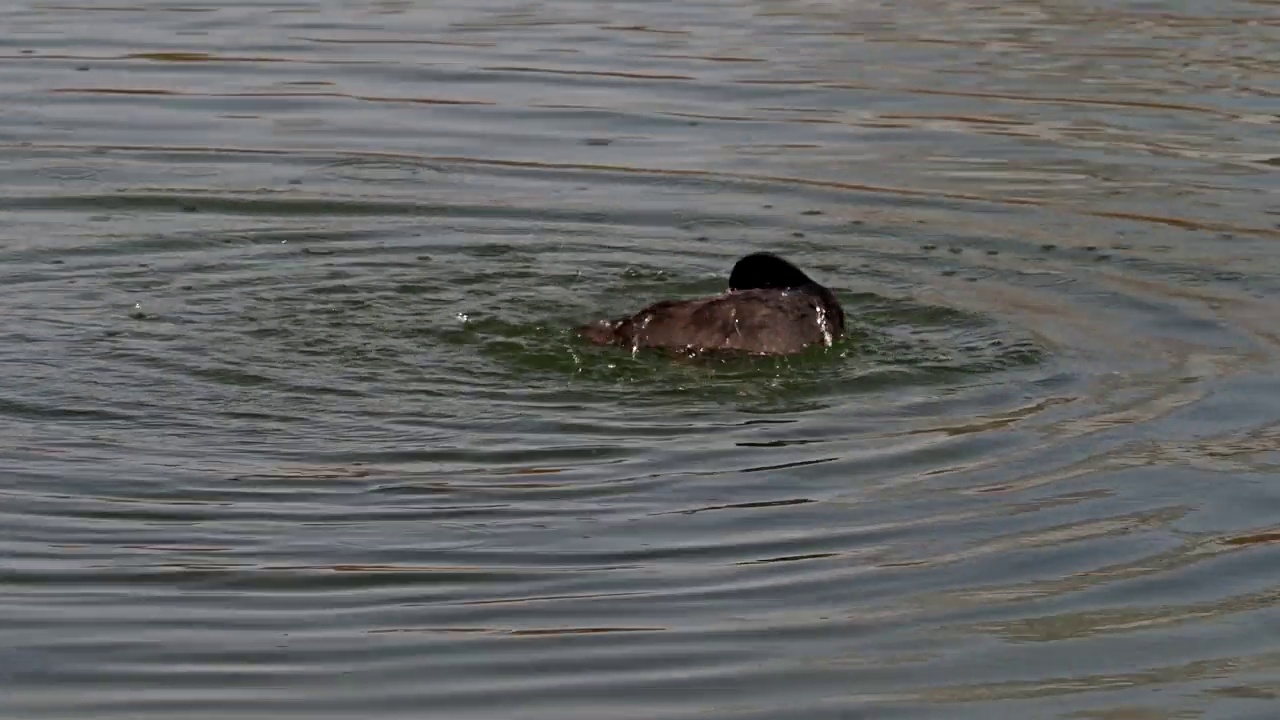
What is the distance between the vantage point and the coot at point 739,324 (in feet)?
30.2

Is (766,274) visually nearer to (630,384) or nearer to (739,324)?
(739,324)

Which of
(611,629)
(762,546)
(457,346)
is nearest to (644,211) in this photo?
(457,346)

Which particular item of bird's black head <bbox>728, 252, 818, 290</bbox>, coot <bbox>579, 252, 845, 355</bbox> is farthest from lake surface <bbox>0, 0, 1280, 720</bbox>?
bird's black head <bbox>728, 252, 818, 290</bbox>

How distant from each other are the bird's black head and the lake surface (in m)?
0.39

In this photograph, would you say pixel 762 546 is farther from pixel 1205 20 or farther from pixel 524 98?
pixel 1205 20

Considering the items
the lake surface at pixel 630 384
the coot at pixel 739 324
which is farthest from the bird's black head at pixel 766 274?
the lake surface at pixel 630 384

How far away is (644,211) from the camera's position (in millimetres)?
11547

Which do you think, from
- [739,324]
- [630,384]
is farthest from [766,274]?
[630,384]

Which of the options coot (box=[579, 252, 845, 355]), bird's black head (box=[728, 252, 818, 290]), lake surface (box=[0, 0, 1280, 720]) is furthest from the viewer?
bird's black head (box=[728, 252, 818, 290])

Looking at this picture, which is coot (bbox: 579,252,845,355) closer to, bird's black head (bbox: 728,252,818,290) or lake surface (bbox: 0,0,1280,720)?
lake surface (bbox: 0,0,1280,720)

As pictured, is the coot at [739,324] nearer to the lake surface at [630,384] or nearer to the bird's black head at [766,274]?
the lake surface at [630,384]

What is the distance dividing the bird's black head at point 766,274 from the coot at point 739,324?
0.25 meters

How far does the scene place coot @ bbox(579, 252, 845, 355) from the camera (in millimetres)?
9203

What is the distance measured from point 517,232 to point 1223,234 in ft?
11.6
